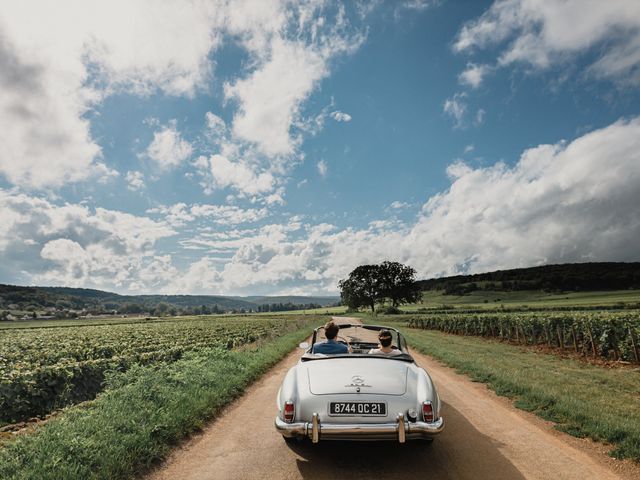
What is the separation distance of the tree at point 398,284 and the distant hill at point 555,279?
14.2 metres

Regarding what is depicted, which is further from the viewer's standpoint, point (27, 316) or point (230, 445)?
point (27, 316)

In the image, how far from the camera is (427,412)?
461cm

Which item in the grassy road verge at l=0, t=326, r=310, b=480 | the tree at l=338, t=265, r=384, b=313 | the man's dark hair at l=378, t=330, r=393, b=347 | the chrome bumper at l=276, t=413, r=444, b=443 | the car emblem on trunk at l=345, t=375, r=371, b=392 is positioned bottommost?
the grassy road verge at l=0, t=326, r=310, b=480

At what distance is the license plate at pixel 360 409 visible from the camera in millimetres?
4539

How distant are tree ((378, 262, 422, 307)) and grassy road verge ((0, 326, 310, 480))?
266 feet

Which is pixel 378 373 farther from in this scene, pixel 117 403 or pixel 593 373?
pixel 593 373

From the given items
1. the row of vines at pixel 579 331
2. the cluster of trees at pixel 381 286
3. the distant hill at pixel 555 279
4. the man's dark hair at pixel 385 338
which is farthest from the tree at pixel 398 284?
the man's dark hair at pixel 385 338

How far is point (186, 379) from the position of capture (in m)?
8.86

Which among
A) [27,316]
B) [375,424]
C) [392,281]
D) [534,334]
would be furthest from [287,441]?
[27,316]

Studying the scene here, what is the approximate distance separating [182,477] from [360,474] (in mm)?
2131

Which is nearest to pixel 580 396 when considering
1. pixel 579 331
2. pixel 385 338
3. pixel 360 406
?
pixel 385 338

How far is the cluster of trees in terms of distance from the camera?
88.2 meters

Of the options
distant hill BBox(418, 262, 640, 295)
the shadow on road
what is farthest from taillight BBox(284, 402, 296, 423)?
distant hill BBox(418, 262, 640, 295)

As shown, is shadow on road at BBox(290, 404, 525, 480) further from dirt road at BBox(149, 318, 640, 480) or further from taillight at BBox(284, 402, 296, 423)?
taillight at BBox(284, 402, 296, 423)
